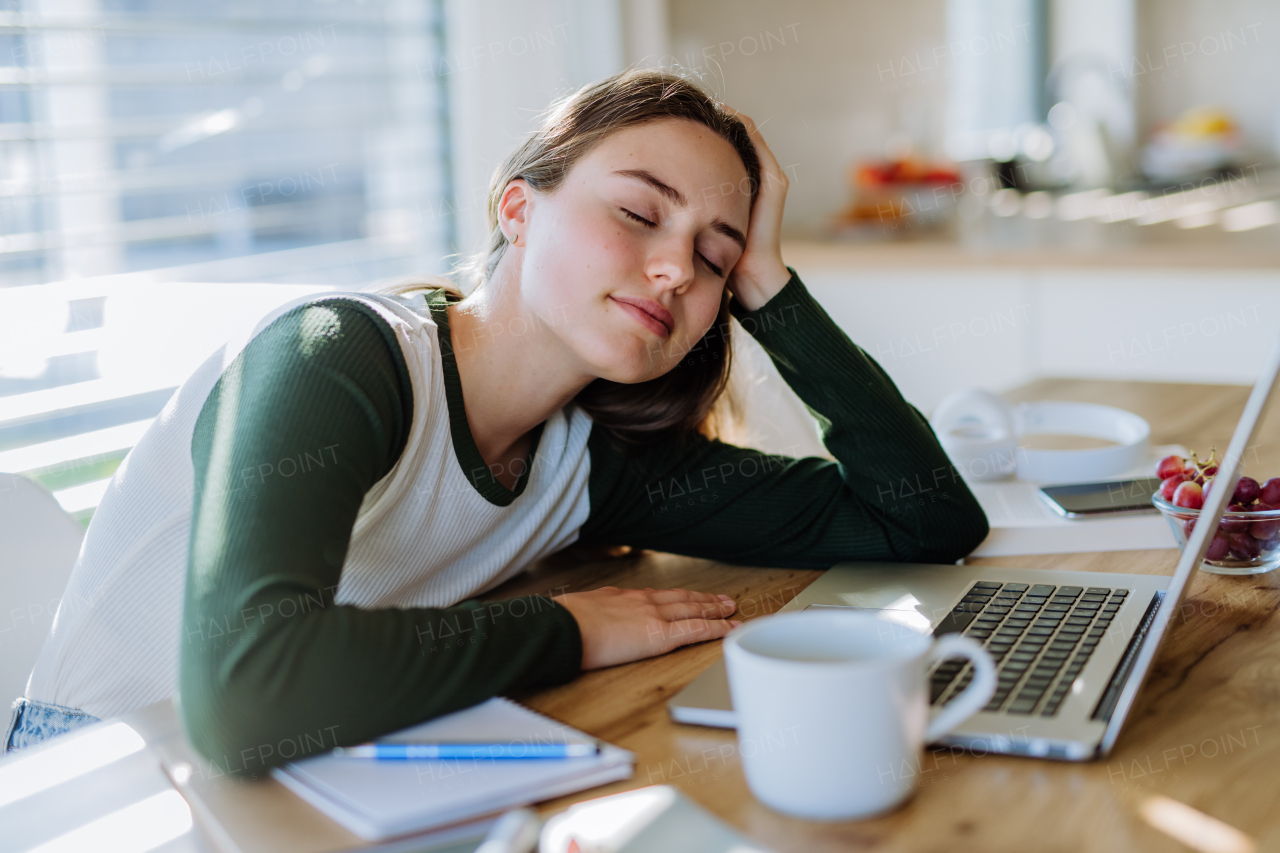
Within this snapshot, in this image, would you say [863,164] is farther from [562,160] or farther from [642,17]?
[562,160]

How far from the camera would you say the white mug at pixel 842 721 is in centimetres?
57

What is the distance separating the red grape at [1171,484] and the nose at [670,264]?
0.48 metres

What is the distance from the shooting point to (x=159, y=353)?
6.95 feet

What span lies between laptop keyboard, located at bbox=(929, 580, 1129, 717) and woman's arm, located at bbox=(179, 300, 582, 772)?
29 cm

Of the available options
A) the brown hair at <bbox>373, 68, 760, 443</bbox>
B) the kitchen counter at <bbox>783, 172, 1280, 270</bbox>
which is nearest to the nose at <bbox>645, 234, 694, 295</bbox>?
the brown hair at <bbox>373, 68, 760, 443</bbox>

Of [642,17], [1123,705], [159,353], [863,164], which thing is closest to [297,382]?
[1123,705]

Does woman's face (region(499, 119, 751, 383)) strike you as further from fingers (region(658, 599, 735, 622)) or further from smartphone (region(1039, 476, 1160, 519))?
smartphone (region(1039, 476, 1160, 519))

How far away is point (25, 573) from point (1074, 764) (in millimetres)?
938

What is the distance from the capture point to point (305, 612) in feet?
2.37

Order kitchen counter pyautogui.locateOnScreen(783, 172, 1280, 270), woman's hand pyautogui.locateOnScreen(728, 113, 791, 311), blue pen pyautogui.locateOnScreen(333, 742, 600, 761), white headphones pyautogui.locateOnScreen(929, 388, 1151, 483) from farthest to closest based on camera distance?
kitchen counter pyautogui.locateOnScreen(783, 172, 1280, 270)
white headphones pyautogui.locateOnScreen(929, 388, 1151, 483)
woman's hand pyautogui.locateOnScreen(728, 113, 791, 311)
blue pen pyautogui.locateOnScreen(333, 742, 600, 761)

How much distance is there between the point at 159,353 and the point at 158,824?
161cm

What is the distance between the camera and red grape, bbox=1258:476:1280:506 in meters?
0.98

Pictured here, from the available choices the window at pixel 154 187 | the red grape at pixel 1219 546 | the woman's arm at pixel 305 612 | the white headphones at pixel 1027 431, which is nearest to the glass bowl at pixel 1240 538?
the red grape at pixel 1219 546

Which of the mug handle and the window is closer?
the mug handle
